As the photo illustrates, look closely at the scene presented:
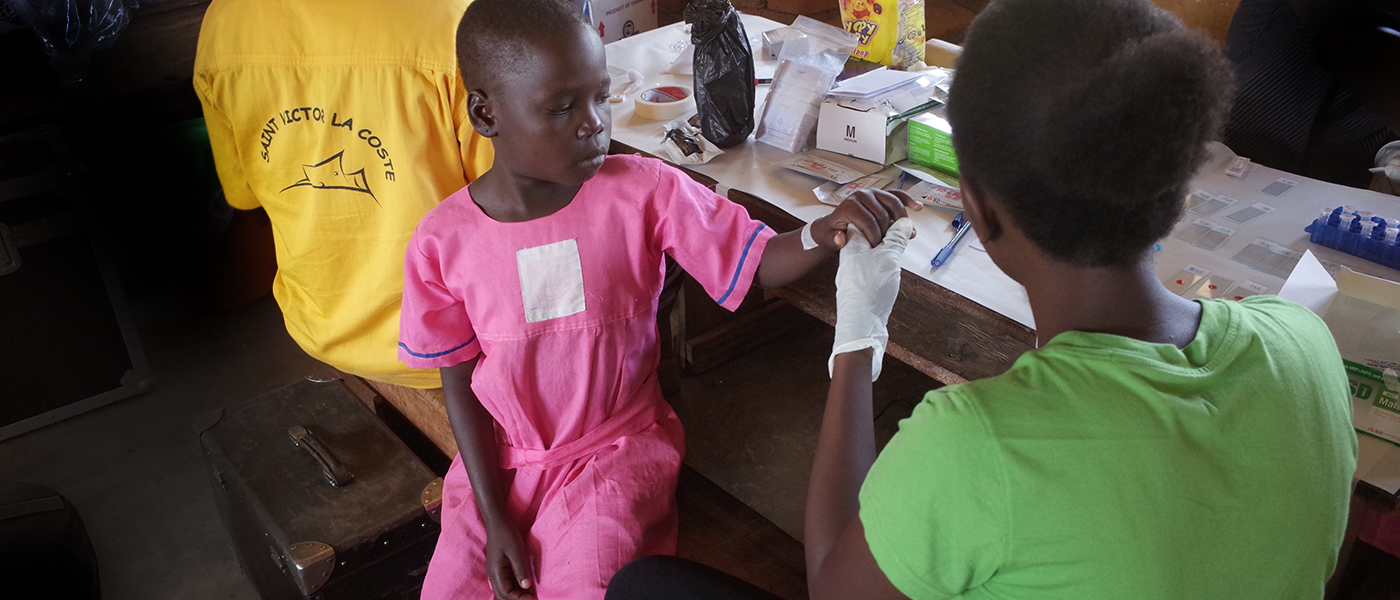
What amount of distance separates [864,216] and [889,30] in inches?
41.5

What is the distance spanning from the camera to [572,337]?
4.79 ft

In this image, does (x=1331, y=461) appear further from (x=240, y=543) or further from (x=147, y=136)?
(x=147, y=136)

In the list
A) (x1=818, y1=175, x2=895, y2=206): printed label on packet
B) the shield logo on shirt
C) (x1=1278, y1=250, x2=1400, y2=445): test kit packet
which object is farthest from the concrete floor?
(x1=1278, y1=250, x2=1400, y2=445): test kit packet

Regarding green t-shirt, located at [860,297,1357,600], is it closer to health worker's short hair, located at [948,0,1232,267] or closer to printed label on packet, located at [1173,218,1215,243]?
health worker's short hair, located at [948,0,1232,267]

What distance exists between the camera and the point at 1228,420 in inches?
29.4

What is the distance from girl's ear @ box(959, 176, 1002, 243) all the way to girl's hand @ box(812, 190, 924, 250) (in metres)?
0.33

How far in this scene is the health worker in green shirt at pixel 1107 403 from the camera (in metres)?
0.72

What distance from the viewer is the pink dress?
141cm

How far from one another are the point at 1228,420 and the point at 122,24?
2.99 m

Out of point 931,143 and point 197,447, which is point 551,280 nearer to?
point 931,143

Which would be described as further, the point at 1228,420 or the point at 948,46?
the point at 948,46

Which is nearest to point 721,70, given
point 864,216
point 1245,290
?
point 864,216

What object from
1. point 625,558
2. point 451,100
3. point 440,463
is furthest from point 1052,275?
point 440,463

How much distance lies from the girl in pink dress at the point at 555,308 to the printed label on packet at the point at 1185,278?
1.78 feet
